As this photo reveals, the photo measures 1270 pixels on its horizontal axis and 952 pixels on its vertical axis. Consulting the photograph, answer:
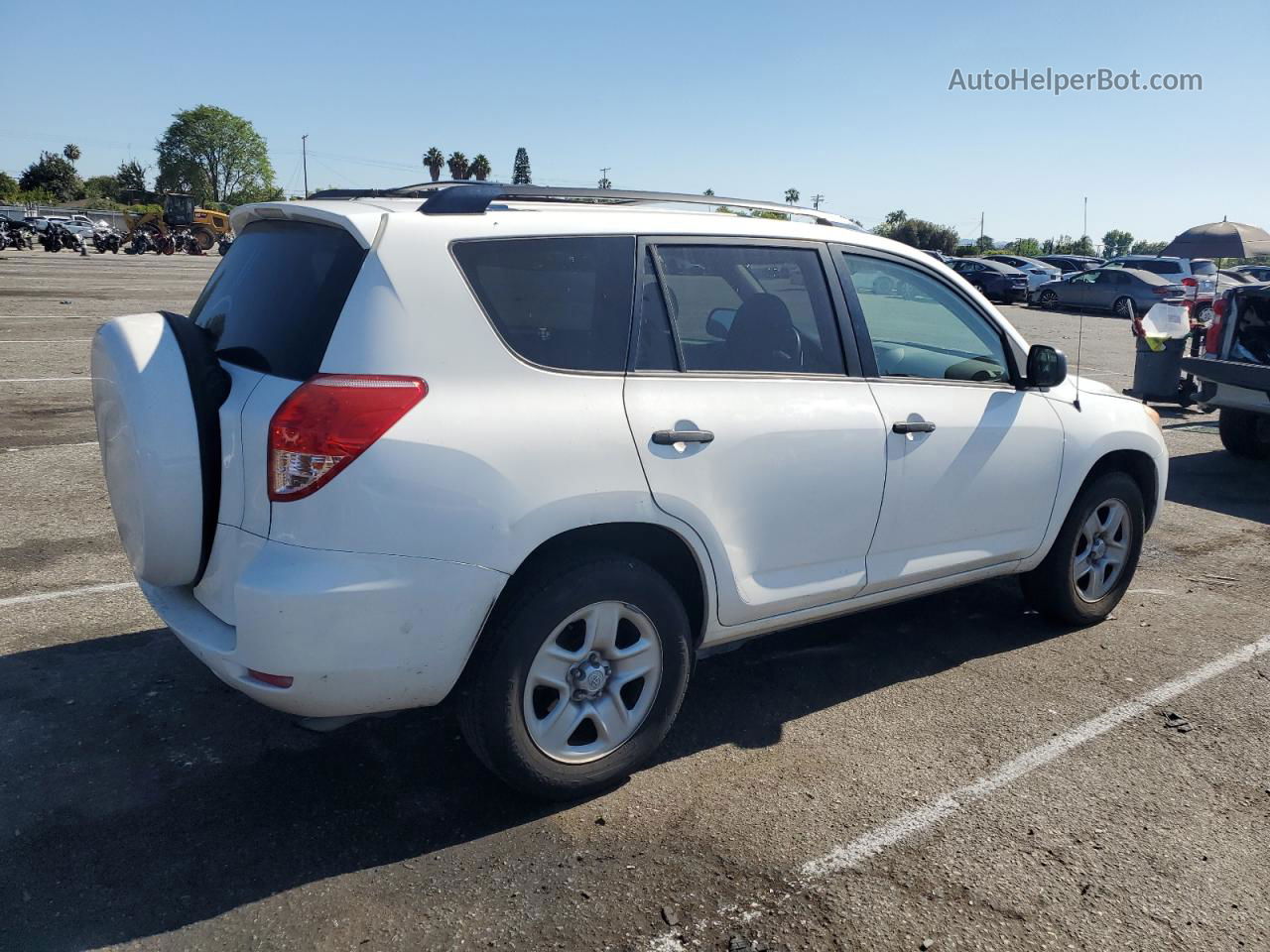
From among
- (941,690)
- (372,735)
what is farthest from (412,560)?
(941,690)

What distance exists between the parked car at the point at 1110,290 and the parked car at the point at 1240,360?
22.1 m

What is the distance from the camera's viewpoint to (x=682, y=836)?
10.5 ft

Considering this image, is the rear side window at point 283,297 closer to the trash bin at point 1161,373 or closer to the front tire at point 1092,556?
the front tire at point 1092,556

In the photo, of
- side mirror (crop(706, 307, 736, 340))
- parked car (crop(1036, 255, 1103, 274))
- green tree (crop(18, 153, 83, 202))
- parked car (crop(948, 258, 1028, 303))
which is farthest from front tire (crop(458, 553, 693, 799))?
green tree (crop(18, 153, 83, 202))

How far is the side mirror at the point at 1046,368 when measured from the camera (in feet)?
14.5

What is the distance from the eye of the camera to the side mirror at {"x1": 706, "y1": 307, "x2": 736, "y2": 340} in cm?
363

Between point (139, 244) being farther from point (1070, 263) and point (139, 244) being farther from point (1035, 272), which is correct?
point (1070, 263)

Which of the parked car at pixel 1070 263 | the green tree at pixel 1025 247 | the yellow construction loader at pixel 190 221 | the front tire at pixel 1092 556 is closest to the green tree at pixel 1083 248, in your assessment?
the green tree at pixel 1025 247

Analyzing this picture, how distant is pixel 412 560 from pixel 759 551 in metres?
1.27

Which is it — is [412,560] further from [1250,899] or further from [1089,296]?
[1089,296]

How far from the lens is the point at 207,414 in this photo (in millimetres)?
3004

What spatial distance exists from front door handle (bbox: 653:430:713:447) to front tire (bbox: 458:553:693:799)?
1.25 feet

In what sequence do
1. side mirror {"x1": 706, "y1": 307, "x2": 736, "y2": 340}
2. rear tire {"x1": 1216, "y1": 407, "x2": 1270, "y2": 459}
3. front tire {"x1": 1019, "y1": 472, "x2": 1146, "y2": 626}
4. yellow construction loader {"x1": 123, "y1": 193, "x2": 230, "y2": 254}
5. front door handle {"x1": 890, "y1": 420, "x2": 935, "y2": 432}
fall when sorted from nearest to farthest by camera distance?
side mirror {"x1": 706, "y1": 307, "x2": 736, "y2": 340}, front door handle {"x1": 890, "y1": 420, "x2": 935, "y2": 432}, front tire {"x1": 1019, "y1": 472, "x2": 1146, "y2": 626}, rear tire {"x1": 1216, "y1": 407, "x2": 1270, "y2": 459}, yellow construction loader {"x1": 123, "y1": 193, "x2": 230, "y2": 254}

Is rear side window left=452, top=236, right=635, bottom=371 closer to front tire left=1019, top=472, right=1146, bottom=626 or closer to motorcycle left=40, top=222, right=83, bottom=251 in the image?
front tire left=1019, top=472, right=1146, bottom=626
